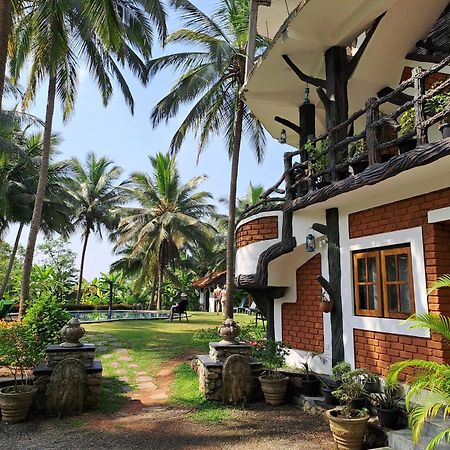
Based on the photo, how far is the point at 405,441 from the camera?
163 inches

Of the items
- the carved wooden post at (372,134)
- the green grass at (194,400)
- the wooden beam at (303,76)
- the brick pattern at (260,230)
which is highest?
the wooden beam at (303,76)

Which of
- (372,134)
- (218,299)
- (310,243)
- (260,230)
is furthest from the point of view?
(218,299)

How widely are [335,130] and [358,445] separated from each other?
4.19m

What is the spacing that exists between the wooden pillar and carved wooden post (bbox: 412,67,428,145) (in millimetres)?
2314

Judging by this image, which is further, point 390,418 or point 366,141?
point 366,141

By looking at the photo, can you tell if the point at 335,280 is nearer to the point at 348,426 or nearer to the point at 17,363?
the point at 348,426

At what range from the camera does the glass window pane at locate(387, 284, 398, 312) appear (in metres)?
5.59

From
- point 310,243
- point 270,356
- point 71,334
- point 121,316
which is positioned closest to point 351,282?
point 310,243

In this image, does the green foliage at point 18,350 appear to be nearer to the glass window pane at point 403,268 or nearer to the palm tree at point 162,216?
the glass window pane at point 403,268

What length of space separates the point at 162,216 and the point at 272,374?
18.3 m

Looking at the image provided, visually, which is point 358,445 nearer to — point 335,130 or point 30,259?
point 335,130

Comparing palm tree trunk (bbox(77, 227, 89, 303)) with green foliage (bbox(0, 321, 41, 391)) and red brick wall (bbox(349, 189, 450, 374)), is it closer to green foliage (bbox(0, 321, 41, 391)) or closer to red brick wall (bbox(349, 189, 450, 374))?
green foliage (bbox(0, 321, 41, 391))

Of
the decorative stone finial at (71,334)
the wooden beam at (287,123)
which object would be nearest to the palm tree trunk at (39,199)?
the decorative stone finial at (71,334)

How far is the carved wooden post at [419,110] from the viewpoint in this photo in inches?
176
